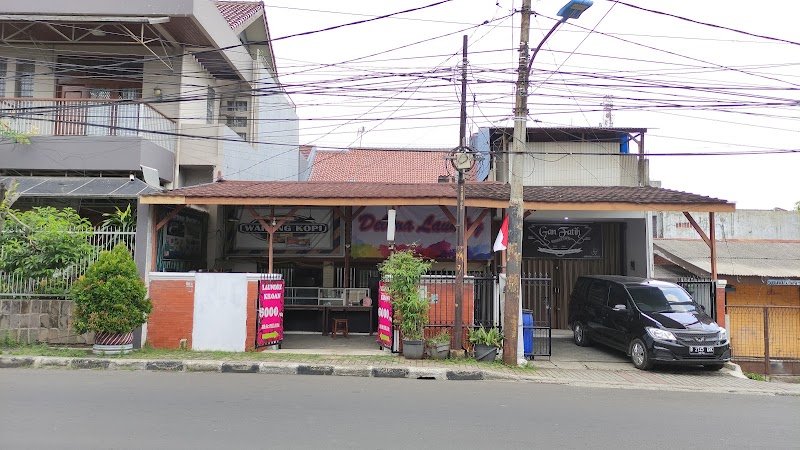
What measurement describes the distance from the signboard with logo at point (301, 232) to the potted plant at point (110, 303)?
514 cm

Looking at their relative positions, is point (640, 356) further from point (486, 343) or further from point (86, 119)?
point (86, 119)

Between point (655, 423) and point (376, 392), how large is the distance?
393cm

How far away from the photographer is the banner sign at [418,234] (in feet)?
49.6

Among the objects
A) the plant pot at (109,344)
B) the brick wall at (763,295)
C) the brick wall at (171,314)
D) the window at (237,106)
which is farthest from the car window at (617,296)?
the window at (237,106)

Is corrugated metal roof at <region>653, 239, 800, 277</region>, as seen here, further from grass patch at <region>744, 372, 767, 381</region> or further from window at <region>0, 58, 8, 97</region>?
window at <region>0, 58, 8, 97</region>

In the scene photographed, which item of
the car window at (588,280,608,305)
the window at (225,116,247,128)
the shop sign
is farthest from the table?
the shop sign

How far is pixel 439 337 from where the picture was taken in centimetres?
1113

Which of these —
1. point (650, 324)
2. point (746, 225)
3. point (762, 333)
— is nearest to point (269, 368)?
point (650, 324)

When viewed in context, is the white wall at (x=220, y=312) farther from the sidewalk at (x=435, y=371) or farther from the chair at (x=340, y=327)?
the chair at (x=340, y=327)

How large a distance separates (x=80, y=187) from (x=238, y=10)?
10008 millimetres

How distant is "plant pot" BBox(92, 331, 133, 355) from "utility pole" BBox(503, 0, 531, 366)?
766cm

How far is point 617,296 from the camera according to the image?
11859 millimetres

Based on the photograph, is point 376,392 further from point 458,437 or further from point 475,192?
point 475,192

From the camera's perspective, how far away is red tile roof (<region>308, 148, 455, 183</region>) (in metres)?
27.2
